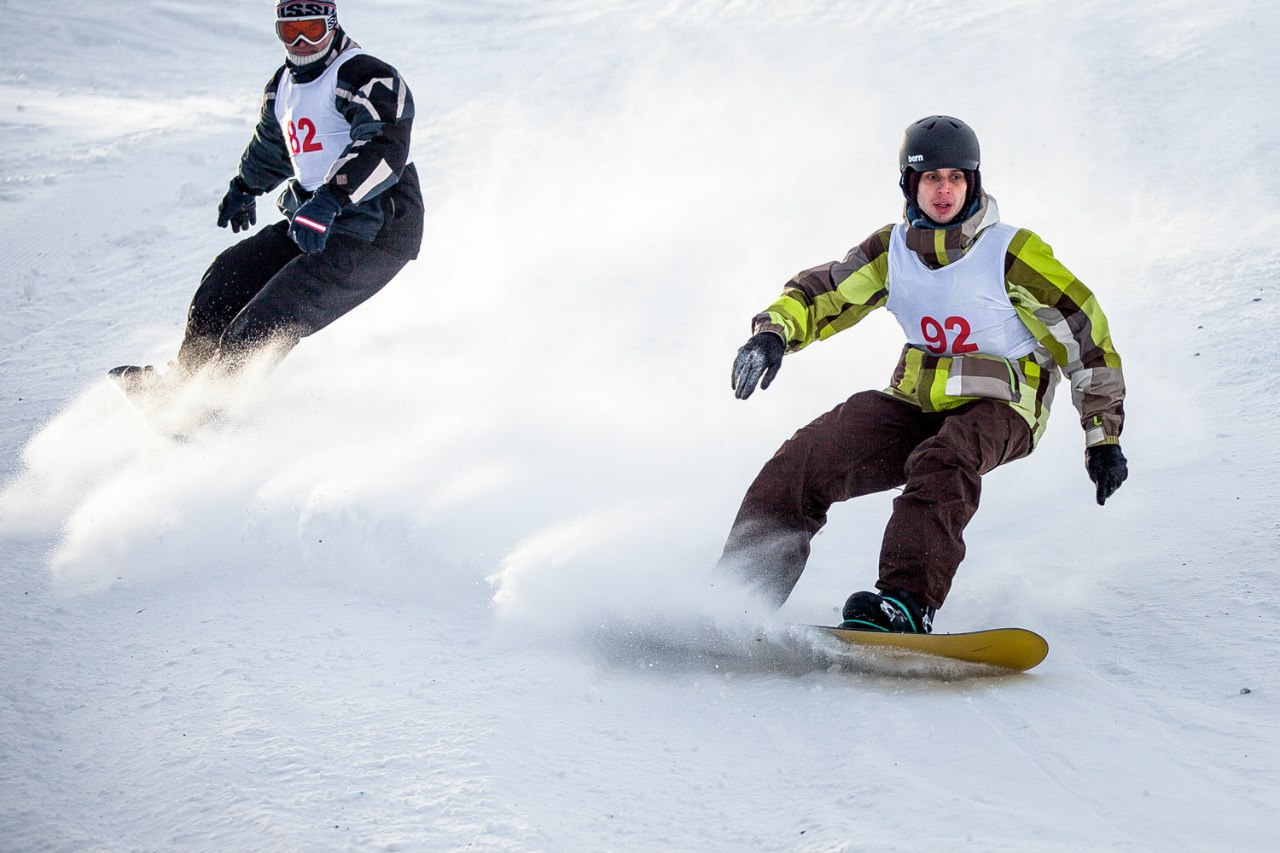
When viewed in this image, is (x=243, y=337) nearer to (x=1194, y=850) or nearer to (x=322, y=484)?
(x=322, y=484)

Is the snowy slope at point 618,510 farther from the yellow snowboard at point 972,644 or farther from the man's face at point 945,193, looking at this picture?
the man's face at point 945,193

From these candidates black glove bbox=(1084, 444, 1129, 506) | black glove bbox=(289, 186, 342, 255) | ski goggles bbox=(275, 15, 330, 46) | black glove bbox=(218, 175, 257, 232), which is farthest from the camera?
→ black glove bbox=(218, 175, 257, 232)

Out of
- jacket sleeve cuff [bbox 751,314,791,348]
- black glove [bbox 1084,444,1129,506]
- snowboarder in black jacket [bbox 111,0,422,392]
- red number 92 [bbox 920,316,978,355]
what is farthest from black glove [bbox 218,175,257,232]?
black glove [bbox 1084,444,1129,506]

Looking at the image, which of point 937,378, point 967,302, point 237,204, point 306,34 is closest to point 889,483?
point 937,378

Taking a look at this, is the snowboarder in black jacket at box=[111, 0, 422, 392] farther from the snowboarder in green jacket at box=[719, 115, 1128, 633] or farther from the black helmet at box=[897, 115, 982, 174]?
the black helmet at box=[897, 115, 982, 174]

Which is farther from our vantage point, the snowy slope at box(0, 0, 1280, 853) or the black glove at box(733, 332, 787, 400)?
the black glove at box(733, 332, 787, 400)

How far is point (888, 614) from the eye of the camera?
2941 millimetres

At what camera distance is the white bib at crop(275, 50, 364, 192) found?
4492mm

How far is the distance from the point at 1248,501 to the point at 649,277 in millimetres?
3927

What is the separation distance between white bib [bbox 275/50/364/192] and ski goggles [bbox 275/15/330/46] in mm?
115

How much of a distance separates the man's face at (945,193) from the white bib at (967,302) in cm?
11

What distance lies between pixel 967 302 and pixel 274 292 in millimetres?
2678

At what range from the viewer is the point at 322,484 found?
411 cm

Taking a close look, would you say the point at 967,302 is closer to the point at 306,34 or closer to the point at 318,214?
the point at 318,214
